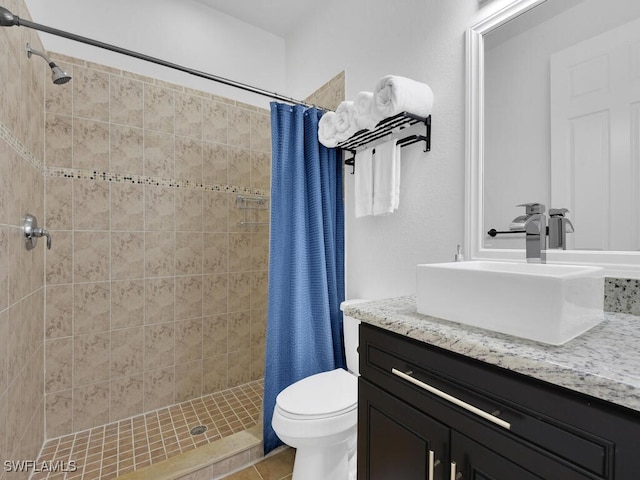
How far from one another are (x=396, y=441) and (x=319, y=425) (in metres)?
0.47

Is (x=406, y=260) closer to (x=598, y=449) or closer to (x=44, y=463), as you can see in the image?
(x=598, y=449)

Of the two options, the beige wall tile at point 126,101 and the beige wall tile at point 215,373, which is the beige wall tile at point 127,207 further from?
the beige wall tile at point 215,373

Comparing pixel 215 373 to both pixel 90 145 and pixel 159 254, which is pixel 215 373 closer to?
pixel 159 254

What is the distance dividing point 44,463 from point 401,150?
8.01ft

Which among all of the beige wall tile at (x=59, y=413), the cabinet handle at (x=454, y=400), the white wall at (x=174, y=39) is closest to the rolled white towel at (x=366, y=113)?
the cabinet handle at (x=454, y=400)

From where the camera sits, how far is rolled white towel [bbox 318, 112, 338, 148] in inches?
66.4

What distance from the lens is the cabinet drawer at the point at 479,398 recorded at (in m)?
0.51

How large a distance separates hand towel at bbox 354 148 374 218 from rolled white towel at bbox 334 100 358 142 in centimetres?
14

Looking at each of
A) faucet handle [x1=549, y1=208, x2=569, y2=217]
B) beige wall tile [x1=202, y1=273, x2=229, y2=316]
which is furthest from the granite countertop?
beige wall tile [x1=202, y1=273, x2=229, y2=316]

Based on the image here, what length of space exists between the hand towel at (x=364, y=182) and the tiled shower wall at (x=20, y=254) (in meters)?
1.50

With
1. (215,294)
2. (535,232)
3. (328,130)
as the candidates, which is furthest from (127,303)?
(535,232)

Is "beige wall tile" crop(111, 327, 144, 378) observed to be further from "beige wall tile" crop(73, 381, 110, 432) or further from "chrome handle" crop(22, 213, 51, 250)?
"chrome handle" crop(22, 213, 51, 250)

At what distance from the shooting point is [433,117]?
4.60 ft

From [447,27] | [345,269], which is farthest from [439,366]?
[447,27]
